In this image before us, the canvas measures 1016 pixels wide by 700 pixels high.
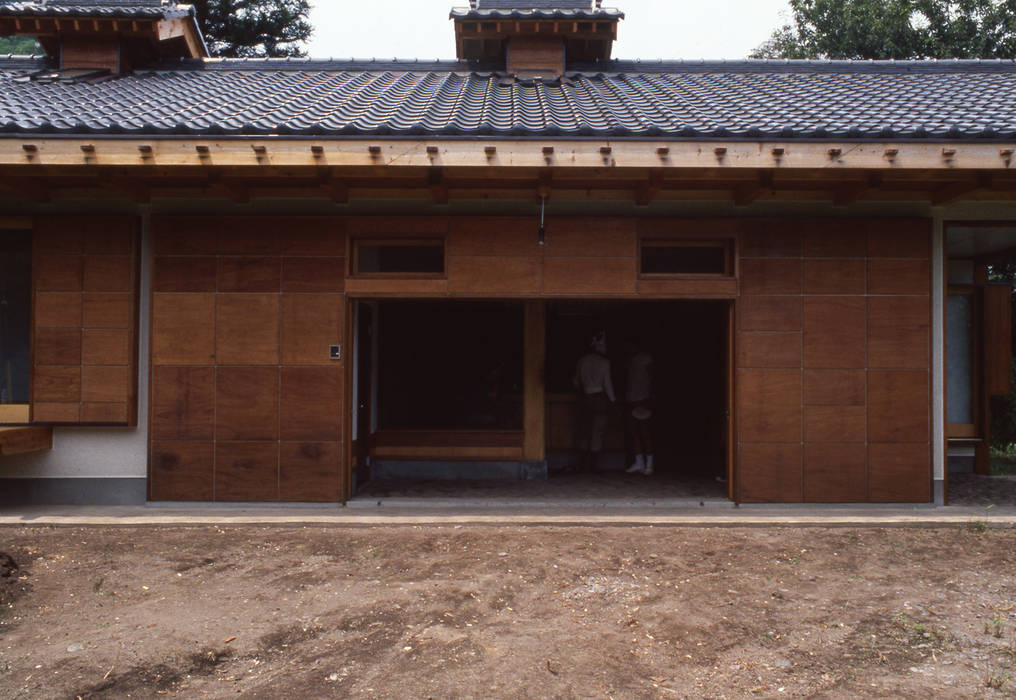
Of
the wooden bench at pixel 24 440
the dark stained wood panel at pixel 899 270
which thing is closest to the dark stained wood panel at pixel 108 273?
the wooden bench at pixel 24 440

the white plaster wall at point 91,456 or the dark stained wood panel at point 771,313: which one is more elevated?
the dark stained wood panel at point 771,313

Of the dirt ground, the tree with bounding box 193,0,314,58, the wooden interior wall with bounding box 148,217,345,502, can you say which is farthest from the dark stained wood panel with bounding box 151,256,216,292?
the tree with bounding box 193,0,314,58

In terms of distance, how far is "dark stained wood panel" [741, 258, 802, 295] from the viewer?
5.86 metres

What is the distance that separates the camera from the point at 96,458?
5820 mm

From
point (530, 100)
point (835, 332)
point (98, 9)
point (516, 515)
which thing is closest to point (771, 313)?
point (835, 332)

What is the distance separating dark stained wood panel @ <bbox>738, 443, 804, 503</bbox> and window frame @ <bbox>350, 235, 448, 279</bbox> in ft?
10.6

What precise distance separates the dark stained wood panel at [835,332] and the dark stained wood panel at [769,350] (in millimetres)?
115

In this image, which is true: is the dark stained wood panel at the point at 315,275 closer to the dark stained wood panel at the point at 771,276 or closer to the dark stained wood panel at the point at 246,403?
the dark stained wood panel at the point at 246,403

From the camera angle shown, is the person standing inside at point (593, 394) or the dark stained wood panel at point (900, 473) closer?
the dark stained wood panel at point (900, 473)

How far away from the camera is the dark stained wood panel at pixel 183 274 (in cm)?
584

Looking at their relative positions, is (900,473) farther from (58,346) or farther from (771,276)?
(58,346)

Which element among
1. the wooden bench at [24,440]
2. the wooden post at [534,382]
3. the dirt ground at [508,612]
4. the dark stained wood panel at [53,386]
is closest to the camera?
the dirt ground at [508,612]

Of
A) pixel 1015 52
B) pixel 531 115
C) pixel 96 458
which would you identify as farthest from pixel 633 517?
pixel 1015 52

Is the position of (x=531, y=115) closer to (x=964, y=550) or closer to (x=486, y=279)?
(x=486, y=279)
